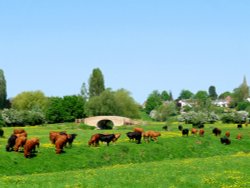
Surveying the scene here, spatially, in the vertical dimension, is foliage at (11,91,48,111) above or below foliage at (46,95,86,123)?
above

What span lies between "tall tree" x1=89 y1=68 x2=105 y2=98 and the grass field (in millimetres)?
118395

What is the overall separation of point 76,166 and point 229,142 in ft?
103

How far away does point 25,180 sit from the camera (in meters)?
33.6

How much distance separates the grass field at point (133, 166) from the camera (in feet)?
109

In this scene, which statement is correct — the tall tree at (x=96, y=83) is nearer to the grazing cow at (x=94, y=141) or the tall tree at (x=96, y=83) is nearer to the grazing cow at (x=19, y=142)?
the grazing cow at (x=94, y=141)

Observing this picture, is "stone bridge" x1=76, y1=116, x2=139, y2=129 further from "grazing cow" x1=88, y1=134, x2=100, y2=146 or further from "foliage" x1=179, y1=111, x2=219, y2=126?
"grazing cow" x1=88, y1=134, x2=100, y2=146

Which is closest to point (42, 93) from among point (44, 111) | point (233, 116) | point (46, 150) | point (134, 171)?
point (44, 111)

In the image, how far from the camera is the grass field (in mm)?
33281

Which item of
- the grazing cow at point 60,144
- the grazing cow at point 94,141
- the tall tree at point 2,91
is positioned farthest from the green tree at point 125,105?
the grazing cow at point 60,144

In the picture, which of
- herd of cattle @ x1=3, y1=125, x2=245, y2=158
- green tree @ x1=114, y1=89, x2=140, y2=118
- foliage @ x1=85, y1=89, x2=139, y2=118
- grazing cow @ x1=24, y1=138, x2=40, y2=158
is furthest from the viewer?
green tree @ x1=114, y1=89, x2=140, y2=118

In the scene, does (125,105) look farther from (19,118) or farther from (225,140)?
(225,140)

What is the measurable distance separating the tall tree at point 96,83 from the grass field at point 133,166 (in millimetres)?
118395

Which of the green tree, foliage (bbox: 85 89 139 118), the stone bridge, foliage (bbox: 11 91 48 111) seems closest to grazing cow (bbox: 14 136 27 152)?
the stone bridge

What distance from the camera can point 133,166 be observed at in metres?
44.3
